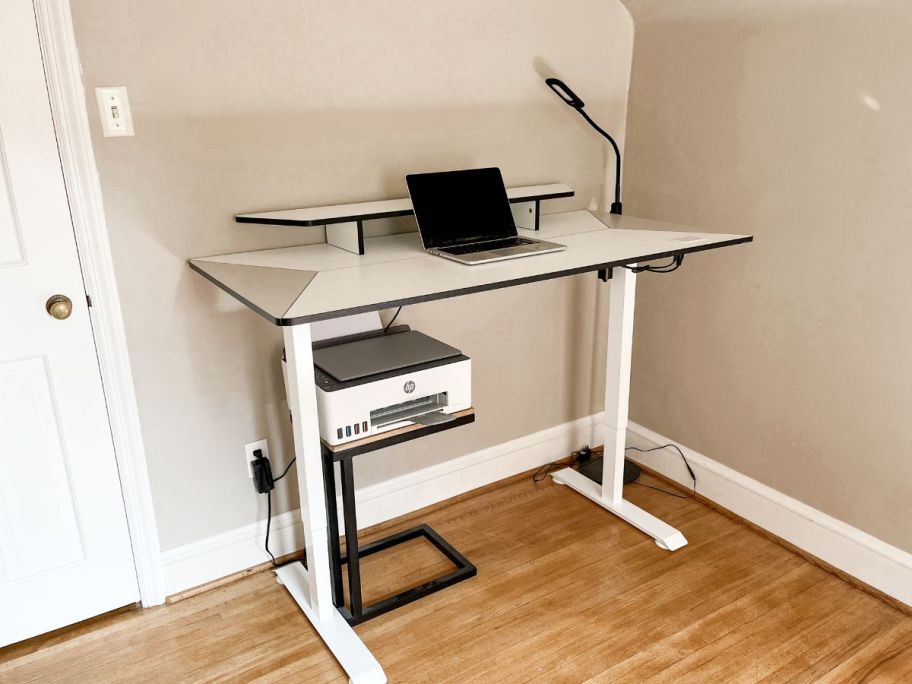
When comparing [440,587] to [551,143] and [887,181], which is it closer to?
[551,143]

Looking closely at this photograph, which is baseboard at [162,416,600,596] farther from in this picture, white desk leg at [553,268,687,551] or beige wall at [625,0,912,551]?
beige wall at [625,0,912,551]

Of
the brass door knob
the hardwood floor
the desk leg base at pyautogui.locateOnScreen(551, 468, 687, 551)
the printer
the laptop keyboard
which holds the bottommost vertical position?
the hardwood floor

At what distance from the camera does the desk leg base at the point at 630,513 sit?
2330 mm

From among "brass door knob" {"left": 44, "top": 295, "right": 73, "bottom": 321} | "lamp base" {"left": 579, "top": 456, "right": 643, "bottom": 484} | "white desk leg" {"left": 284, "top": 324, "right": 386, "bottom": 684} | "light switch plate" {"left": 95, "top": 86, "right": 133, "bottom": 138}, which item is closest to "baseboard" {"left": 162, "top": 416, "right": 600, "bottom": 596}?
"lamp base" {"left": 579, "top": 456, "right": 643, "bottom": 484}

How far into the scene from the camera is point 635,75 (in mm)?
2547

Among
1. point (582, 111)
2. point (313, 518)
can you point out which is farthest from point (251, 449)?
point (582, 111)

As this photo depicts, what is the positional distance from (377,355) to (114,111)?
85 centimetres

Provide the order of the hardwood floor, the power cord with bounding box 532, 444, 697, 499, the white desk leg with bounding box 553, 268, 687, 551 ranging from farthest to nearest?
the power cord with bounding box 532, 444, 697, 499 → the white desk leg with bounding box 553, 268, 687, 551 → the hardwood floor

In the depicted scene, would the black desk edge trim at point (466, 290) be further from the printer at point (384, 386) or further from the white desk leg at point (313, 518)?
the printer at point (384, 386)

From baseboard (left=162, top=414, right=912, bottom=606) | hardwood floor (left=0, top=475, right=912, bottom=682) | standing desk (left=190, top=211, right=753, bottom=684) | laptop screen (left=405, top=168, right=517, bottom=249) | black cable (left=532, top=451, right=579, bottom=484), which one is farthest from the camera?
black cable (left=532, top=451, right=579, bottom=484)

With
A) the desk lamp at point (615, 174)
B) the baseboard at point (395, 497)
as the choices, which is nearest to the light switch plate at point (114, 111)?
the baseboard at point (395, 497)

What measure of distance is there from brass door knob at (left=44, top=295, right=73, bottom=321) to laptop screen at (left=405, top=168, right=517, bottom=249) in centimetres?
88

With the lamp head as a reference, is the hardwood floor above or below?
below

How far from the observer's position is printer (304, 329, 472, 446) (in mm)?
1785
